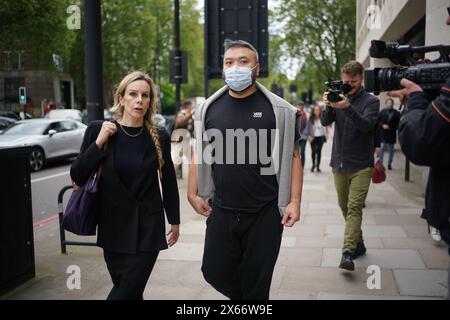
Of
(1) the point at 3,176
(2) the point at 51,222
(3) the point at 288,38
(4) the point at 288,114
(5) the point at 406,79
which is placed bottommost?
(2) the point at 51,222

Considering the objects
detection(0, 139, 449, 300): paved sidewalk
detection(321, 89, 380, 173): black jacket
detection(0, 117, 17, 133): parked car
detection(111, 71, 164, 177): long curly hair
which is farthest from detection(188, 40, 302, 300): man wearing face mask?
detection(0, 117, 17, 133): parked car

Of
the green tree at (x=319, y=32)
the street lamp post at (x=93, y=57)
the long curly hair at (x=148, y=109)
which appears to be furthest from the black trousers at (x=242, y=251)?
the green tree at (x=319, y=32)

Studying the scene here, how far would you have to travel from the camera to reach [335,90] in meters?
A: 4.29

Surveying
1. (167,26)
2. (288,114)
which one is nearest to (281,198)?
(288,114)

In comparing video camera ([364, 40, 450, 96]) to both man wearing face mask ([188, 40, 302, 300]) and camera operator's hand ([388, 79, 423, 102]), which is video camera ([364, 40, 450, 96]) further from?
man wearing face mask ([188, 40, 302, 300])

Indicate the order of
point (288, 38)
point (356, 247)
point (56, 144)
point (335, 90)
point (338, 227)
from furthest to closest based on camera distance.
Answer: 1. point (288, 38)
2. point (56, 144)
3. point (338, 227)
4. point (356, 247)
5. point (335, 90)

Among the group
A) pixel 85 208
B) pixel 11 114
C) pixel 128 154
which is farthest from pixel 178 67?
pixel 85 208

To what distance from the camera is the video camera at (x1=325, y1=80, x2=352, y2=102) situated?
4238 mm

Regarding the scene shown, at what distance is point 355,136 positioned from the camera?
5094 millimetres

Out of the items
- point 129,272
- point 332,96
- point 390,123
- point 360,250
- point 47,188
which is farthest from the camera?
point 47,188

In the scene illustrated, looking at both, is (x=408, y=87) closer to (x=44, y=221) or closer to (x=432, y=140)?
(x=432, y=140)

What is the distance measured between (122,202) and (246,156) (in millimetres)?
793
